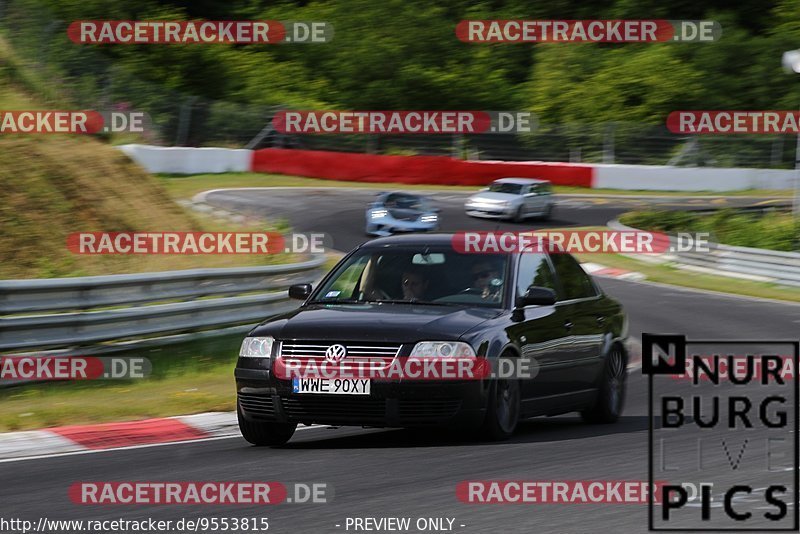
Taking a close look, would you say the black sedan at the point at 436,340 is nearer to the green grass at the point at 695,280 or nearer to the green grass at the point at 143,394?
the green grass at the point at 143,394

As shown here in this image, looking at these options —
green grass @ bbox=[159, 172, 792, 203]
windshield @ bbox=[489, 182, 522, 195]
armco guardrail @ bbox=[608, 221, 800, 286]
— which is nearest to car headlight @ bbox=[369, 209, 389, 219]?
windshield @ bbox=[489, 182, 522, 195]

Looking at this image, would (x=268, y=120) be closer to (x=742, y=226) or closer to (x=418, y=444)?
(x=742, y=226)

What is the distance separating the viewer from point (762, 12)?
234 ft

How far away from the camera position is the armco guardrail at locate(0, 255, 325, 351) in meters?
12.2

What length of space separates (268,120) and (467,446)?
4016 centimetres

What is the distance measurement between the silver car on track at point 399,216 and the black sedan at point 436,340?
21.2m

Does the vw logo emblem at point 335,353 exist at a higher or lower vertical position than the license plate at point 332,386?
higher

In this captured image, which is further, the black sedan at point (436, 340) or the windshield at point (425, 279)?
the windshield at point (425, 279)

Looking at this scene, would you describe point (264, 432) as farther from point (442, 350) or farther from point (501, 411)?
point (501, 411)

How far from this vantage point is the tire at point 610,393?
10.9m

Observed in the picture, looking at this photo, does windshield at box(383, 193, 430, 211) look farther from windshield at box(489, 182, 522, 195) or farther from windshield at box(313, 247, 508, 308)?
windshield at box(313, 247, 508, 308)

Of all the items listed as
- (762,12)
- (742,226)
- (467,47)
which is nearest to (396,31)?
(467,47)

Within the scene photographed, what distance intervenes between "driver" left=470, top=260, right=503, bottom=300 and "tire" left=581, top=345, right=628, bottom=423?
1.51 metres

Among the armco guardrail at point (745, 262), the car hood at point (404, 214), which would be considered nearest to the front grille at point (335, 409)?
the armco guardrail at point (745, 262)
